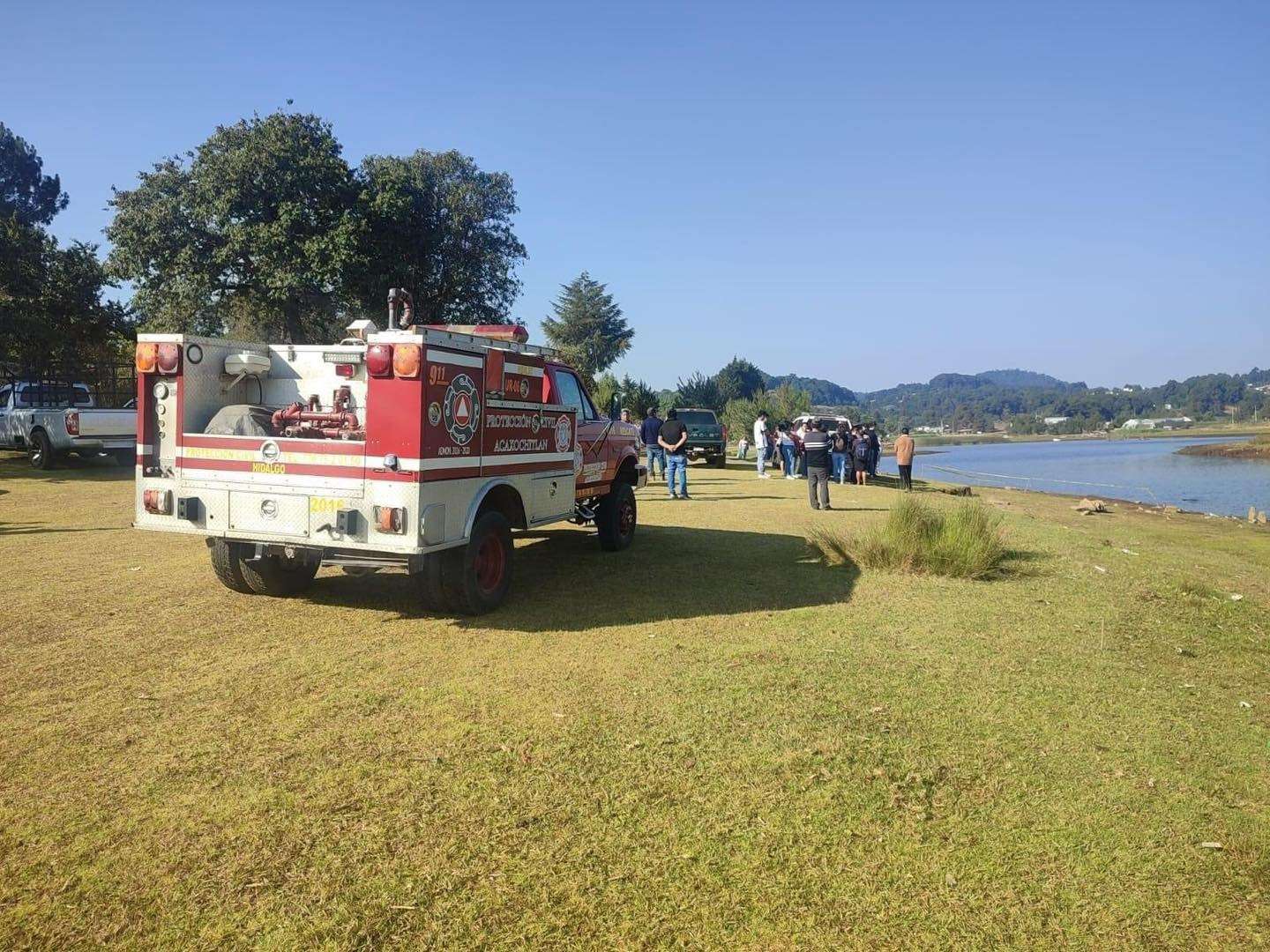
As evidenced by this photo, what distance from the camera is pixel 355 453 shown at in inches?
239

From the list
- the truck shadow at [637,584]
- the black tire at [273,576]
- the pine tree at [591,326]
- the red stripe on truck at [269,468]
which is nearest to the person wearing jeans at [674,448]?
the truck shadow at [637,584]

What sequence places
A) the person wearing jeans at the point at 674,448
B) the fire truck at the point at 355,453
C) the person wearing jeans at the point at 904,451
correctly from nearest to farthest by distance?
the fire truck at the point at 355,453 < the person wearing jeans at the point at 674,448 < the person wearing jeans at the point at 904,451

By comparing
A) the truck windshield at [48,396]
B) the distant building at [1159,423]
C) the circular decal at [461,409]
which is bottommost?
the circular decal at [461,409]

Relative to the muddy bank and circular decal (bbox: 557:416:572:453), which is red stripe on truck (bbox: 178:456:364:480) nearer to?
circular decal (bbox: 557:416:572:453)

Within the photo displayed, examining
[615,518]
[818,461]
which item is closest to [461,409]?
[615,518]

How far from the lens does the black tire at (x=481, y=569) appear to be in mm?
6684

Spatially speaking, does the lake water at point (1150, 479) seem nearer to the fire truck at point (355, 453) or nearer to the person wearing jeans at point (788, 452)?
the person wearing jeans at point (788, 452)

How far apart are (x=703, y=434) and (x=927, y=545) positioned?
18.5 meters

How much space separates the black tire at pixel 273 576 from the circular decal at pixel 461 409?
1951 millimetres

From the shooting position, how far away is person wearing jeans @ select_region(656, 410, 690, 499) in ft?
52.5

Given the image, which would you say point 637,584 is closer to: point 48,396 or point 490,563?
point 490,563

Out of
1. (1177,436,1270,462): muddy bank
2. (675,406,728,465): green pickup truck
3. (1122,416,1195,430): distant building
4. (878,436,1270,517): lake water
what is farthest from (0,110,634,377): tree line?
(1122,416,1195,430): distant building

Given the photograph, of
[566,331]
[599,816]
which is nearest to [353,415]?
[599,816]

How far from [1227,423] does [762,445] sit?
445 ft
